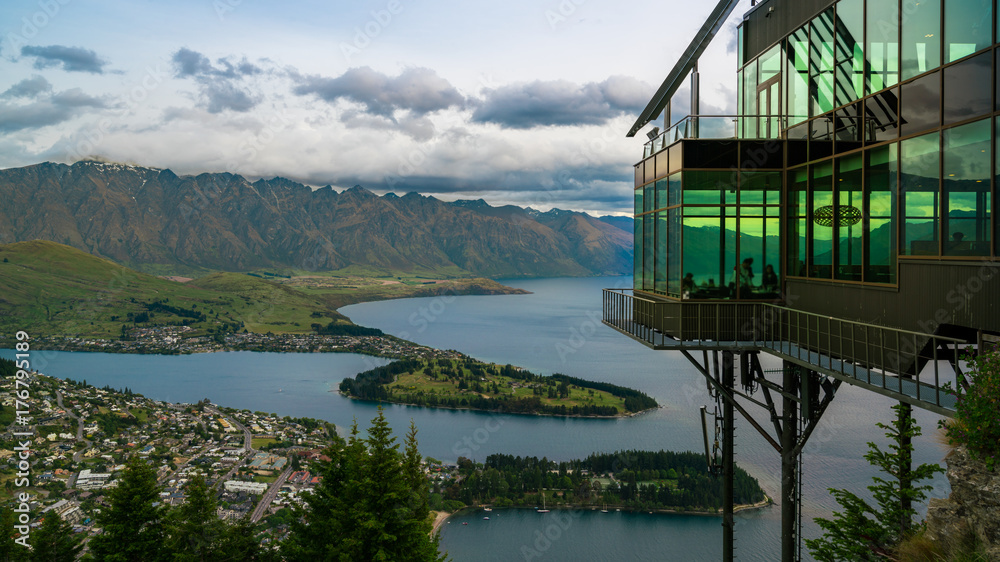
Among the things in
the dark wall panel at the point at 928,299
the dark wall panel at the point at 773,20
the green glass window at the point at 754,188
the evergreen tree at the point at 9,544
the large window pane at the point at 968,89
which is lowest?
the evergreen tree at the point at 9,544

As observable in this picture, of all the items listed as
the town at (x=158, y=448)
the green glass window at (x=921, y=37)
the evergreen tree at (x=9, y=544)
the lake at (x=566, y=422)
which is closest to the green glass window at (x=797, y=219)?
the green glass window at (x=921, y=37)

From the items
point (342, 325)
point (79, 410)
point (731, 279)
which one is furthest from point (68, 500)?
point (342, 325)

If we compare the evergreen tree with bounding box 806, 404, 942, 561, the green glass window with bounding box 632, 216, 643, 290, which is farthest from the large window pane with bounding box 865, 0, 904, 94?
the evergreen tree with bounding box 806, 404, 942, 561

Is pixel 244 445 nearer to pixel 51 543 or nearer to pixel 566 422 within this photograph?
pixel 566 422

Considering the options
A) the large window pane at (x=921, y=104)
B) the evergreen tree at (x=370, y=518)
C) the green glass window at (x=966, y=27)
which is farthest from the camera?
the evergreen tree at (x=370, y=518)

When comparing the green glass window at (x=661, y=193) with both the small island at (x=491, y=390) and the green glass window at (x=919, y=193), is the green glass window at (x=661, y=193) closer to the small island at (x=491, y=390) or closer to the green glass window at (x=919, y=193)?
the green glass window at (x=919, y=193)

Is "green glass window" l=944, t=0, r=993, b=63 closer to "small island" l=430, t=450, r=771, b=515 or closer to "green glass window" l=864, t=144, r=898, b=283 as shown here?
"green glass window" l=864, t=144, r=898, b=283
